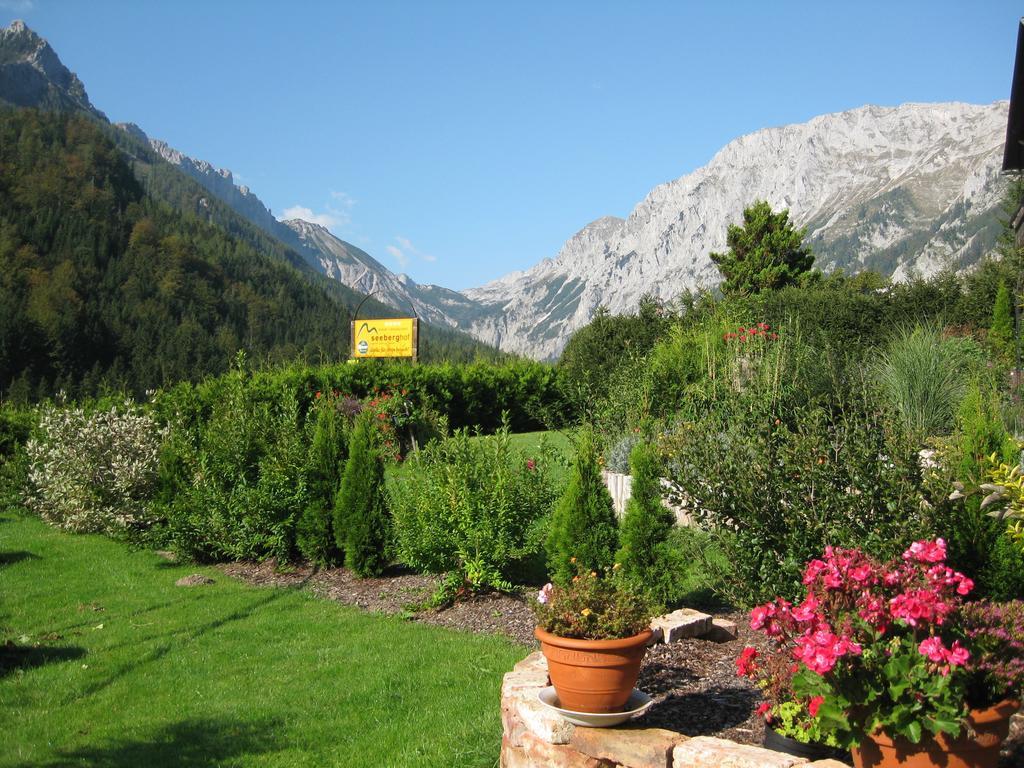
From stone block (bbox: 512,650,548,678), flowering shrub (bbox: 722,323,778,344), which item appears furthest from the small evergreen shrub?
stone block (bbox: 512,650,548,678)

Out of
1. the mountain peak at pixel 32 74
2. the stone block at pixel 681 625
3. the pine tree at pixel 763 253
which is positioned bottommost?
the stone block at pixel 681 625

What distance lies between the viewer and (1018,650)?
9.18 feet

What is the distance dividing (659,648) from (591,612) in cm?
146

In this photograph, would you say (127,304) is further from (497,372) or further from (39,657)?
(39,657)

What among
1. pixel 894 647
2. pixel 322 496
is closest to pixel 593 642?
pixel 894 647

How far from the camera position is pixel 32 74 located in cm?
15625

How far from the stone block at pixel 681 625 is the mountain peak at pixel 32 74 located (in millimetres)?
172995

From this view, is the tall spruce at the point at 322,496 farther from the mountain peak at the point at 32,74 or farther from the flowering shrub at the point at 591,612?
the mountain peak at the point at 32,74

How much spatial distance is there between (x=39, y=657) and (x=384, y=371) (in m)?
12.2

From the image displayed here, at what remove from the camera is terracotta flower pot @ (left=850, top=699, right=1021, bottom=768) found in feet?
8.46

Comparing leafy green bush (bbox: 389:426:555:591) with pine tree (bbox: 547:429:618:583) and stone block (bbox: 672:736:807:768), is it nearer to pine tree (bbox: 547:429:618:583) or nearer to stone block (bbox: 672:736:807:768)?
pine tree (bbox: 547:429:618:583)

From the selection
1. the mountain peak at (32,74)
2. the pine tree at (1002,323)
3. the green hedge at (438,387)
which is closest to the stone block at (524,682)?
the green hedge at (438,387)

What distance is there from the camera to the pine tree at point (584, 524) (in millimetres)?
5844

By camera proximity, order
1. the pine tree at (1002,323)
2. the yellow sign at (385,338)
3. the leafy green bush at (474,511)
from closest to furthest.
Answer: the leafy green bush at (474,511) < the pine tree at (1002,323) < the yellow sign at (385,338)
